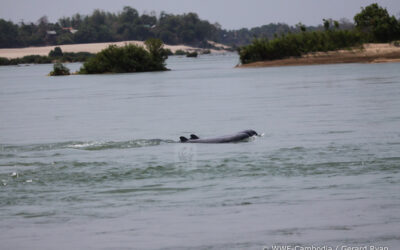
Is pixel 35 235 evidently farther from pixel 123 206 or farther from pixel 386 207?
pixel 386 207

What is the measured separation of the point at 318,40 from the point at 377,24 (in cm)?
762

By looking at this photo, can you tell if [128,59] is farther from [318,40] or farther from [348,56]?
[348,56]

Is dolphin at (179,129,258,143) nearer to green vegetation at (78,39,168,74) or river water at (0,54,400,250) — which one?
river water at (0,54,400,250)

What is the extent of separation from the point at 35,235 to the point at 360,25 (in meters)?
82.0

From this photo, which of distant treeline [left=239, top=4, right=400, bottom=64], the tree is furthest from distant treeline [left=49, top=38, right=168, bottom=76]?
the tree

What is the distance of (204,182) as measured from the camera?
14109 millimetres

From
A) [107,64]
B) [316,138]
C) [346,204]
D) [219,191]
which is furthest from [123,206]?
[107,64]

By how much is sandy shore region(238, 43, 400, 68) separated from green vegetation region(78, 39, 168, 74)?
9.94 meters

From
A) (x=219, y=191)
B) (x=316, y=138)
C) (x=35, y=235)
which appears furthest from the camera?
(x=316, y=138)

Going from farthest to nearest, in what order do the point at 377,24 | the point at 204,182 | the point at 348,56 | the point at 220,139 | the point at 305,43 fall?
the point at 377,24
the point at 305,43
the point at 348,56
the point at 220,139
the point at 204,182

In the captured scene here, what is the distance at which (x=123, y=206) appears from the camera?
12.2 m

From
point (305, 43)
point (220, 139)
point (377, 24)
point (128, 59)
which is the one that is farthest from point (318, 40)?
point (220, 139)

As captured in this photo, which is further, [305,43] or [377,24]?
[377,24]

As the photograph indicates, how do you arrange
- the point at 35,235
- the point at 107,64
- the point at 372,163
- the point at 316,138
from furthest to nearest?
the point at 107,64 < the point at 316,138 < the point at 372,163 < the point at 35,235
